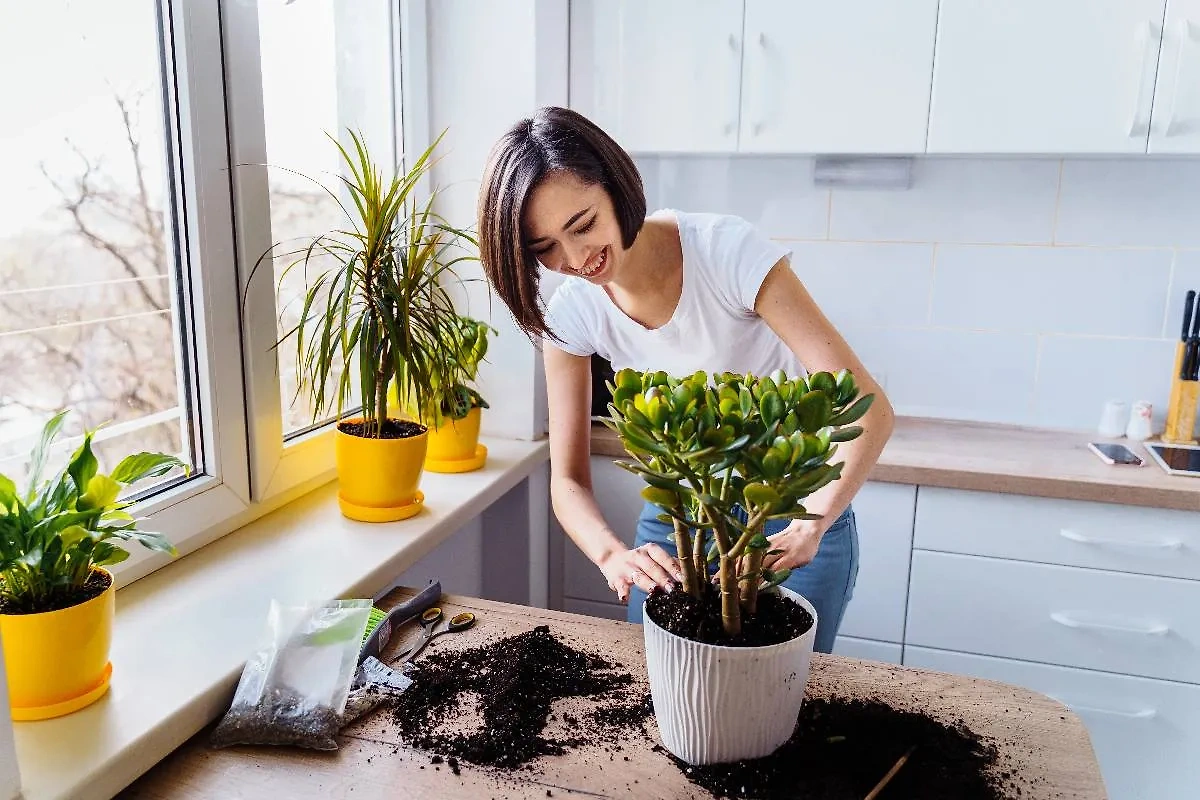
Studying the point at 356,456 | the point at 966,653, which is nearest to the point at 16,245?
the point at 356,456

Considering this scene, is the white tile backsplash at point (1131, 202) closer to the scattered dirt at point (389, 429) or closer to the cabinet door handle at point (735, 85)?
the cabinet door handle at point (735, 85)

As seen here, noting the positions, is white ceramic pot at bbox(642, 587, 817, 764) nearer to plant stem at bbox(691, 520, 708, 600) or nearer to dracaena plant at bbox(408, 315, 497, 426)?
plant stem at bbox(691, 520, 708, 600)

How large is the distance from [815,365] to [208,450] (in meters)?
0.99

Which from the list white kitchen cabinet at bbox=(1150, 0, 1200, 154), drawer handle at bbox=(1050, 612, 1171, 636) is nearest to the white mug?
drawer handle at bbox=(1050, 612, 1171, 636)

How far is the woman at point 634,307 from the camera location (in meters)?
1.16

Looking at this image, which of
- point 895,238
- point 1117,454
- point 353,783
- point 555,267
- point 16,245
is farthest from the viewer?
point 895,238

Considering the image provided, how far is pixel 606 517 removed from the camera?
7.41 feet

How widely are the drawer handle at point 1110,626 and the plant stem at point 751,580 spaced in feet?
4.36

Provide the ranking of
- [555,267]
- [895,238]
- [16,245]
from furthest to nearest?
[895,238] → [555,267] → [16,245]

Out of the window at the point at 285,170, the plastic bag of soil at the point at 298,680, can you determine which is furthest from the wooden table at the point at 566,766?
the window at the point at 285,170

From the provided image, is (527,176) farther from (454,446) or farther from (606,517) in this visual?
(606,517)

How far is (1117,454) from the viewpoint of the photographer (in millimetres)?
2029

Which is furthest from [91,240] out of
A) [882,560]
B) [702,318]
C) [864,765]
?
[882,560]

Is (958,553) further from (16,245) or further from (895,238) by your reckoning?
(16,245)
